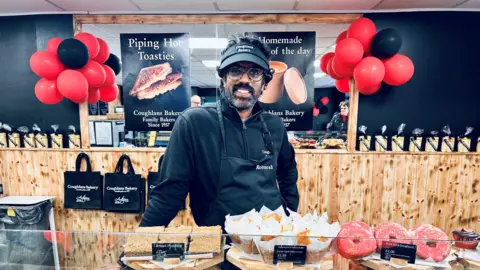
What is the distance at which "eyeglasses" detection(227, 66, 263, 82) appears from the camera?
4.84 feet

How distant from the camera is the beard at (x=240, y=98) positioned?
1505 millimetres

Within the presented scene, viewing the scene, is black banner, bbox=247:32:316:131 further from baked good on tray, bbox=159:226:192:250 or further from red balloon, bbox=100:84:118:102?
baked good on tray, bbox=159:226:192:250

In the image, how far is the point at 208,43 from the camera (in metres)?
5.36

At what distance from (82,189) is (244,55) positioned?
9.79 feet

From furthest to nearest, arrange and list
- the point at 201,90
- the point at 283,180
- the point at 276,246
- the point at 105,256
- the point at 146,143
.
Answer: the point at 201,90
the point at 146,143
the point at 283,180
the point at 105,256
the point at 276,246

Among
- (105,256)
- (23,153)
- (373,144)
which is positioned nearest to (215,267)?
(105,256)

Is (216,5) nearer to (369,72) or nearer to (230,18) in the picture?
(230,18)

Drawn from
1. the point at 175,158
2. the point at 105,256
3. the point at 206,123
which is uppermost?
the point at 206,123

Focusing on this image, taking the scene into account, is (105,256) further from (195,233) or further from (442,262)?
(442,262)

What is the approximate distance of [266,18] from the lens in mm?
3354

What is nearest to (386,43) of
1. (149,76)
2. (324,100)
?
(149,76)

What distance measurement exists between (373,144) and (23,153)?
4397 mm

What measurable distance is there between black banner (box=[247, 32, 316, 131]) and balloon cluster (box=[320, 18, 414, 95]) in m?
0.45

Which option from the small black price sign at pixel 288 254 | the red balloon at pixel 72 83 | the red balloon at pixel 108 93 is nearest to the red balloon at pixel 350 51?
the small black price sign at pixel 288 254
